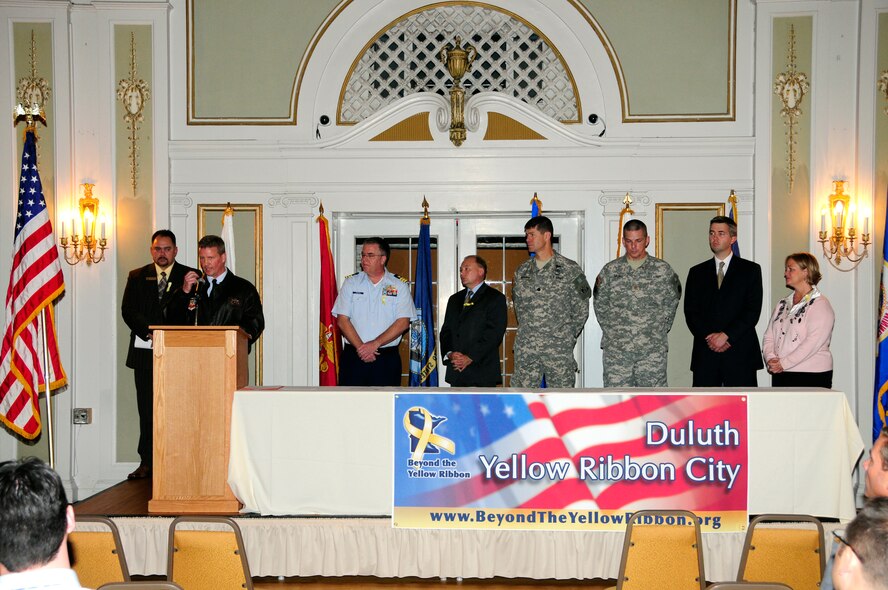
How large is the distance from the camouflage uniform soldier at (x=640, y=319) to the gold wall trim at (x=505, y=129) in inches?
59.0

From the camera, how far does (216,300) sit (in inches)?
208

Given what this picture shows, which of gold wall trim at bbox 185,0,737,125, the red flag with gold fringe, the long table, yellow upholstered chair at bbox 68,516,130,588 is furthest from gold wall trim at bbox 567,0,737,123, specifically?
yellow upholstered chair at bbox 68,516,130,588

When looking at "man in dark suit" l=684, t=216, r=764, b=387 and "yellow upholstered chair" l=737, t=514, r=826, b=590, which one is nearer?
"yellow upholstered chair" l=737, t=514, r=826, b=590

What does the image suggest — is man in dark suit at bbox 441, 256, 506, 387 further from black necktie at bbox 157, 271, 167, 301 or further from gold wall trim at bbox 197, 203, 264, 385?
black necktie at bbox 157, 271, 167, 301

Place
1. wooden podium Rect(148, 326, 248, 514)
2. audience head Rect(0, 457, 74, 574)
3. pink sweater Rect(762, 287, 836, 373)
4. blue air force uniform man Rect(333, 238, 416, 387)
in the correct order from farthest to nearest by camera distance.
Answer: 1. blue air force uniform man Rect(333, 238, 416, 387)
2. pink sweater Rect(762, 287, 836, 373)
3. wooden podium Rect(148, 326, 248, 514)
4. audience head Rect(0, 457, 74, 574)

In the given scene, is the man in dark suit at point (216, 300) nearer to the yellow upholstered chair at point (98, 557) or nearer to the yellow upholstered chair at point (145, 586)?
the yellow upholstered chair at point (98, 557)

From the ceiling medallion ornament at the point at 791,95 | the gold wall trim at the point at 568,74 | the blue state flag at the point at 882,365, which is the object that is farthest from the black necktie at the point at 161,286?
the blue state flag at the point at 882,365

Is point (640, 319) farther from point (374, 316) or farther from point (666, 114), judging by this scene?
point (666, 114)

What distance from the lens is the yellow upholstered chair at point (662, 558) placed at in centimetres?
299

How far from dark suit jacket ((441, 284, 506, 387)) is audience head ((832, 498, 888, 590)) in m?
4.21

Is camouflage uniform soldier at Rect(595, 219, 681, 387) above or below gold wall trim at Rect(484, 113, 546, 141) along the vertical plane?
below

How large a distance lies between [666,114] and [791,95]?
0.88 metres

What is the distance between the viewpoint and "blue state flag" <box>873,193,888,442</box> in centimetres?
588

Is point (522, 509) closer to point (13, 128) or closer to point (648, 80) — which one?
point (648, 80)
